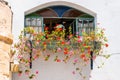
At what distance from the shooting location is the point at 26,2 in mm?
9039

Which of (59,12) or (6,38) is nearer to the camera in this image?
(6,38)

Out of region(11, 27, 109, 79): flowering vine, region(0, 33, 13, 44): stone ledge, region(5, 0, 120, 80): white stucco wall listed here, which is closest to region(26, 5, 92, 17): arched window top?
region(5, 0, 120, 80): white stucco wall

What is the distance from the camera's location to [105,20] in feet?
29.9

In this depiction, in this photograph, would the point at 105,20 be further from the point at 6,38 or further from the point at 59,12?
the point at 6,38

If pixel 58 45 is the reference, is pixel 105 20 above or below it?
above

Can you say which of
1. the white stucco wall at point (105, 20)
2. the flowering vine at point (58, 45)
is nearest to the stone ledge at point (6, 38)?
the flowering vine at point (58, 45)

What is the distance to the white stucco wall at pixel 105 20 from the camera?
888 cm

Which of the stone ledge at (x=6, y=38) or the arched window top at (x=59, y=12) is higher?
the arched window top at (x=59, y=12)

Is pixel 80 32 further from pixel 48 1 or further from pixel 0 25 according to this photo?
pixel 0 25

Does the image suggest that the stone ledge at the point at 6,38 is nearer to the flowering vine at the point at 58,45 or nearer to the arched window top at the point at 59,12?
the flowering vine at the point at 58,45

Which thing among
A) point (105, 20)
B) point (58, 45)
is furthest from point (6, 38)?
point (105, 20)

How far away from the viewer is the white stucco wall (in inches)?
350

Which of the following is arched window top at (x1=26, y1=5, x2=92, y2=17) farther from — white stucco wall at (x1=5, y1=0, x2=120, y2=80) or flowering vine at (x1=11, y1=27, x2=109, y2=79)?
flowering vine at (x1=11, y1=27, x2=109, y2=79)

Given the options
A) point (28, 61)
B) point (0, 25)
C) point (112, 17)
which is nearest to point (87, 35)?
point (112, 17)
